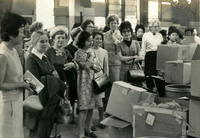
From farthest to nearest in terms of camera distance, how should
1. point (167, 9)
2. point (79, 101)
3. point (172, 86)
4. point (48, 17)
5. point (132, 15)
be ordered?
point (132, 15), point (167, 9), point (48, 17), point (79, 101), point (172, 86)

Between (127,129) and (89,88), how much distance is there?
1031 mm

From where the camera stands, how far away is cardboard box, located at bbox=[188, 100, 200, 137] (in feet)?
7.34

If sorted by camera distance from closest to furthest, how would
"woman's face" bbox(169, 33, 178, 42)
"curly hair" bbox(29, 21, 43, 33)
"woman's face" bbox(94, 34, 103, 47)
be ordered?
"woman's face" bbox(94, 34, 103, 47) → "curly hair" bbox(29, 21, 43, 33) → "woman's face" bbox(169, 33, 178, 42)

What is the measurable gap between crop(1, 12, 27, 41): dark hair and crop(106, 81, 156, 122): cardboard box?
3.30 feet

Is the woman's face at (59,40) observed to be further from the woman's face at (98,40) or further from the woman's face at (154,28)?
the woman's face at (154,28)

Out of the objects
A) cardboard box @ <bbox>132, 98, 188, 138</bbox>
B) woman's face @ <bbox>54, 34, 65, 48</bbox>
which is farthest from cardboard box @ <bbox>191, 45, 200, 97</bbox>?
woman's face @ <bbox>54, 34, 65, 48</bbox>

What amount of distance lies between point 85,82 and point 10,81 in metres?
1.51

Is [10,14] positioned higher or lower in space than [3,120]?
higher

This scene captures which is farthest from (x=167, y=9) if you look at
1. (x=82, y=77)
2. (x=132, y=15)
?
(x=82, y=77)

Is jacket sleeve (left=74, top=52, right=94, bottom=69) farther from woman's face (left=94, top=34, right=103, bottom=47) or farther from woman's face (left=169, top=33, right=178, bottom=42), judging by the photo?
woman's face (left=169, top=33, right=178, bottom=42)

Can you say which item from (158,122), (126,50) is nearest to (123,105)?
(158,122)

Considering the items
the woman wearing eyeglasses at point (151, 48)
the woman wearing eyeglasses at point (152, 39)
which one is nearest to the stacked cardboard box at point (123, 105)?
the woman wearing eyeglasses at point (151, 48)

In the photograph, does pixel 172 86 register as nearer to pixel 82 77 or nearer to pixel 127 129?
pixel 127 129

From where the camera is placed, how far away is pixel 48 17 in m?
6.66
